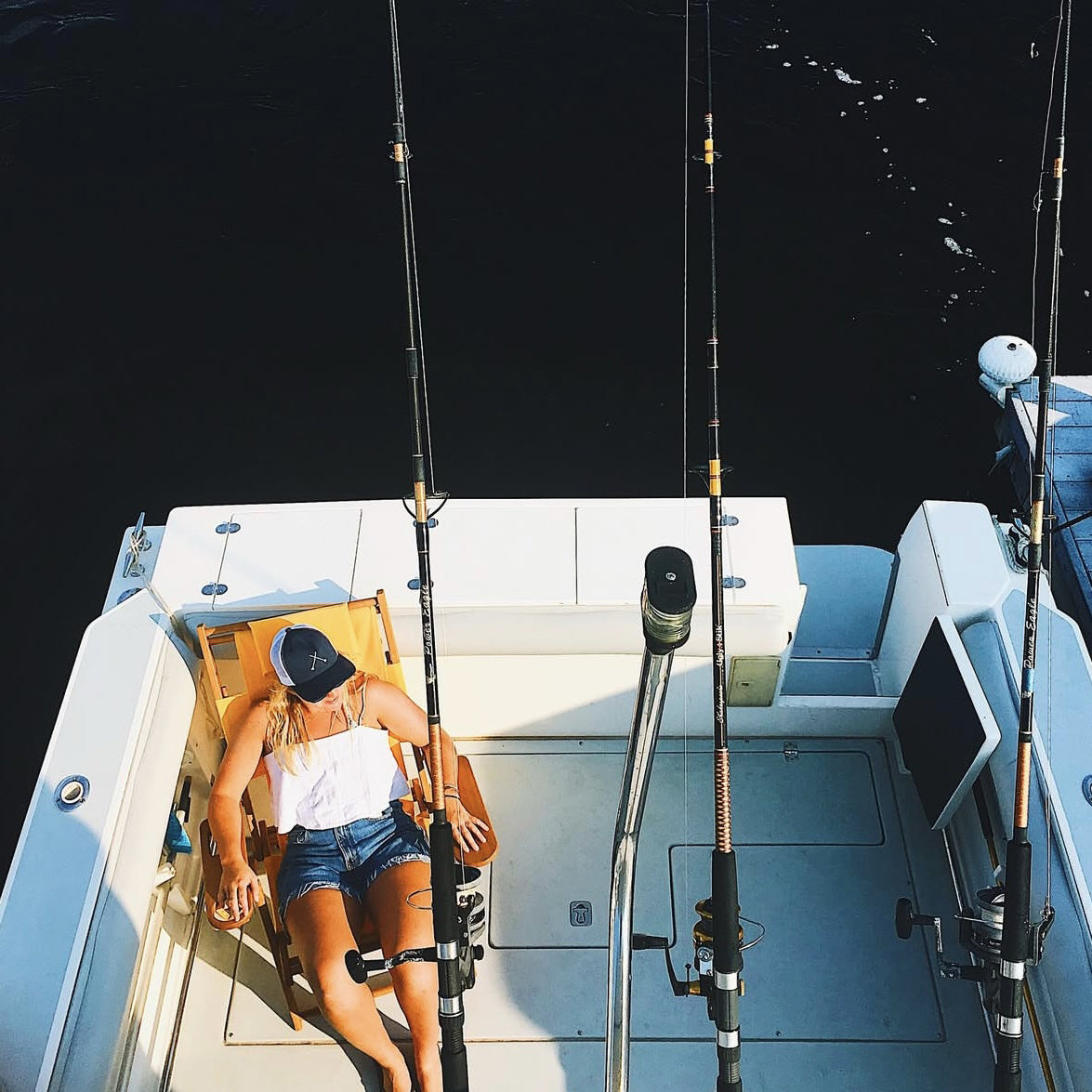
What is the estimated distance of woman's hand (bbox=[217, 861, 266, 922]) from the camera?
9.48ft

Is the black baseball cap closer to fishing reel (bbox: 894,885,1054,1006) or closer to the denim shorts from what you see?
the denim shorts

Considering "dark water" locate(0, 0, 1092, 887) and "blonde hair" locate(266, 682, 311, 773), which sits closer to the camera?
"blonde hair" locate(266, 682, 311, 773)

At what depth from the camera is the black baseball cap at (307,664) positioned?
9.39 ft

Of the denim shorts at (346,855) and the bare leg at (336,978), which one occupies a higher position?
the denim shorts at (346,855)

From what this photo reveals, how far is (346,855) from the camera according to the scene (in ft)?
9.73

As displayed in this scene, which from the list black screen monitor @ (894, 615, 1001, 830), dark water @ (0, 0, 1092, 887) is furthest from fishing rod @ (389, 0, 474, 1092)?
dark water @ (0, 0, 1092, 887)

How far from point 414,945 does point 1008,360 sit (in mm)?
4690

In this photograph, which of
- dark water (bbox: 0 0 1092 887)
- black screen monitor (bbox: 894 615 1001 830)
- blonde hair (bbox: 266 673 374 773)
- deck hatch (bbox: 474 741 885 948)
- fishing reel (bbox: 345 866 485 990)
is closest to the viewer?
fishing reel (bbox: 345 866 485 990)

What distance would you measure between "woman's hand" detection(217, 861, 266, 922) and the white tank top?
141 millimetres

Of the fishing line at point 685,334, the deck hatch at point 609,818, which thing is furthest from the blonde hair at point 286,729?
the fishing line at point 685,334

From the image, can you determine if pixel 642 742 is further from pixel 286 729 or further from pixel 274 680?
pixel 274 680

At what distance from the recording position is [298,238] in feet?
26.8

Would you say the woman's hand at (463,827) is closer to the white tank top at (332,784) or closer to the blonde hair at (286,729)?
the white tank top at (332,784)

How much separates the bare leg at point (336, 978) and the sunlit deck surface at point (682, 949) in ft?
0.83
